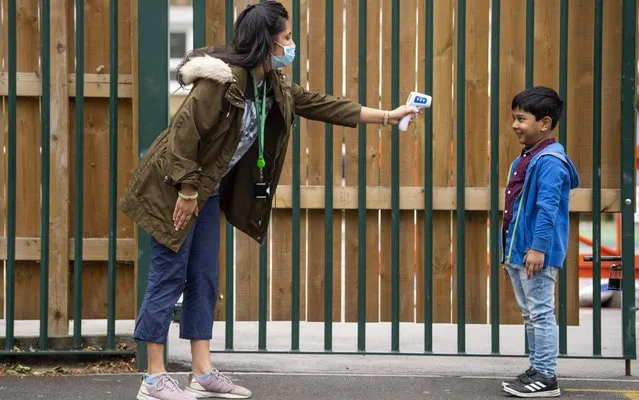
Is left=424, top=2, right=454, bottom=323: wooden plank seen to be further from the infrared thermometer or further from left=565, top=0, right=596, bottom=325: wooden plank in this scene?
the infrared thermometer

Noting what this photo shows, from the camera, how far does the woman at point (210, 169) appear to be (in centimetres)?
462

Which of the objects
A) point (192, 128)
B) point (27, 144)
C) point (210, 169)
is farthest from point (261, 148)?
point (27, 144)

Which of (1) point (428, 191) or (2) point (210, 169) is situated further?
(1) point (428, 191)

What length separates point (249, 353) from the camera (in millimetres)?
5930

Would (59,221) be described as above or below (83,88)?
below

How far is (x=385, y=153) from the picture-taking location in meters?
5.96

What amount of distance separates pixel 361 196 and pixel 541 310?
116 cm

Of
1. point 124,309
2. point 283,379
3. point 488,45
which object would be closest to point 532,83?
point 488,45

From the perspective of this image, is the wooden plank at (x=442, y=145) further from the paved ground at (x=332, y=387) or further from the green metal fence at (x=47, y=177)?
the green metal fence at (x=47, y=177)

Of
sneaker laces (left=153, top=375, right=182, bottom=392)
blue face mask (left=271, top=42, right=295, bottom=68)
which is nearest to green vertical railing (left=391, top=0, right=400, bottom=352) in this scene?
blue face mask (left=271, top=42, right=295, bottom=68)

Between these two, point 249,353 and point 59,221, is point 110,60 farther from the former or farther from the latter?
point 249,353

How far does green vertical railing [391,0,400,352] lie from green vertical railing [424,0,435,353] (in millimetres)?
143

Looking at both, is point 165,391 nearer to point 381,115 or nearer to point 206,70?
point 206,70

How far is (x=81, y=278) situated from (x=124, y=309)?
440 millimetres
